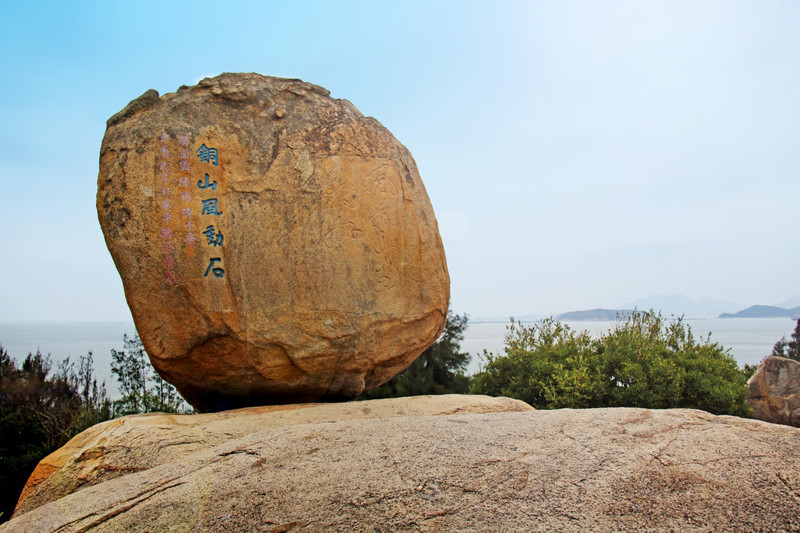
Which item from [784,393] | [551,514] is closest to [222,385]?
[551,514]

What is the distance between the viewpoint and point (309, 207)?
16.8 ft

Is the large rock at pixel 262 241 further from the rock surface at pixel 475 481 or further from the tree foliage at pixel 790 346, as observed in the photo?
the tree foliage at pixel 790 346

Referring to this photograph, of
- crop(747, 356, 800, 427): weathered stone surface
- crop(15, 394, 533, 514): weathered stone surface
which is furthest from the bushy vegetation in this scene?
crop(747, 356, 800, 427): weathered stone surface

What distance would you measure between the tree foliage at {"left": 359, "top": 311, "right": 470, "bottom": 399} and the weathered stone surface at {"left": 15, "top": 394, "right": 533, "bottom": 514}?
462 centimetres

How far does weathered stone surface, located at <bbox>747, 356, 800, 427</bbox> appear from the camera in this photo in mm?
8430

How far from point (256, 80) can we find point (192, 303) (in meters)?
2.28

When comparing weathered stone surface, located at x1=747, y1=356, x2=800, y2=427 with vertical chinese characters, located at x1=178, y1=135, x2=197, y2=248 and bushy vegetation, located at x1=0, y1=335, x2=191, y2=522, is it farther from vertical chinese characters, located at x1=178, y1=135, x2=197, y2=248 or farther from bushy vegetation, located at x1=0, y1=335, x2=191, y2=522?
bushy vegetation, located at x1=0, y1=335, x2=191, y2=522

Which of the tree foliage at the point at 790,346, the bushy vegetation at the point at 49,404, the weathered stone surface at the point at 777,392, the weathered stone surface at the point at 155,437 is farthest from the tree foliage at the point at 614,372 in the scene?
the tree foliage at the point at 790,346

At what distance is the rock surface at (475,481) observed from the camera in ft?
8.41

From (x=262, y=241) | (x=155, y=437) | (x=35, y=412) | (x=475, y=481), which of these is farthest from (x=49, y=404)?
(x=475, y=481)

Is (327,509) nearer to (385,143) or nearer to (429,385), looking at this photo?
(385,143)

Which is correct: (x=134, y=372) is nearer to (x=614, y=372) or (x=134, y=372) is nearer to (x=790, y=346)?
(x=614, y=372)

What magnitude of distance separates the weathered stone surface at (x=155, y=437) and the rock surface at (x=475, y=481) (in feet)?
1.71

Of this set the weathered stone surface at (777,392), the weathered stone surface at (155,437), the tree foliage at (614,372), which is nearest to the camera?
the weathered stone surface at (155,437)
